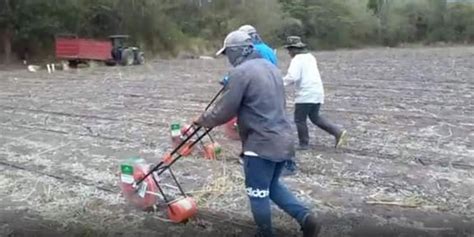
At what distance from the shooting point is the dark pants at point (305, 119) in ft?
19.7

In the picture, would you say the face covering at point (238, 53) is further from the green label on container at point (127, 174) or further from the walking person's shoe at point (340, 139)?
the walking person's shoe at point (340, 139)

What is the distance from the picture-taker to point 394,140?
6742mm

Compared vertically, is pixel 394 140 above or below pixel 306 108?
below

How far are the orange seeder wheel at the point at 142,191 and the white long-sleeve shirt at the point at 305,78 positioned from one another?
2086 millimetres

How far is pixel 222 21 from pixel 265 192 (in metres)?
32.1

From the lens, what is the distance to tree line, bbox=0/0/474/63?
23.1m

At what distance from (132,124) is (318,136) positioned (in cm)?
255

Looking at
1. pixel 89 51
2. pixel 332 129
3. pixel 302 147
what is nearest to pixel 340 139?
pixel 332 129

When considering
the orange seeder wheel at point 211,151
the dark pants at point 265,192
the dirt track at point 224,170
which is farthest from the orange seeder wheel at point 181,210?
the orange seeder wheel at point 211,151

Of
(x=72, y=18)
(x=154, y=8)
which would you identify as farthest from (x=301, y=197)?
(x=154, y=8)

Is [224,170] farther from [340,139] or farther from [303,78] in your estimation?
[340,139]

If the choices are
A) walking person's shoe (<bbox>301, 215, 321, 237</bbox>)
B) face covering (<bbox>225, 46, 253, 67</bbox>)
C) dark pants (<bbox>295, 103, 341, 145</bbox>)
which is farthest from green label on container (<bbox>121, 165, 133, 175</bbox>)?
dark pants (<bbox>295, 103, 341, 145</bbox>)

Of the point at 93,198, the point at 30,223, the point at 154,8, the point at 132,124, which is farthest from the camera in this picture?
the point at 154,8

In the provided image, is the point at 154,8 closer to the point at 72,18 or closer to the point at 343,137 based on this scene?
the point at 72,18
